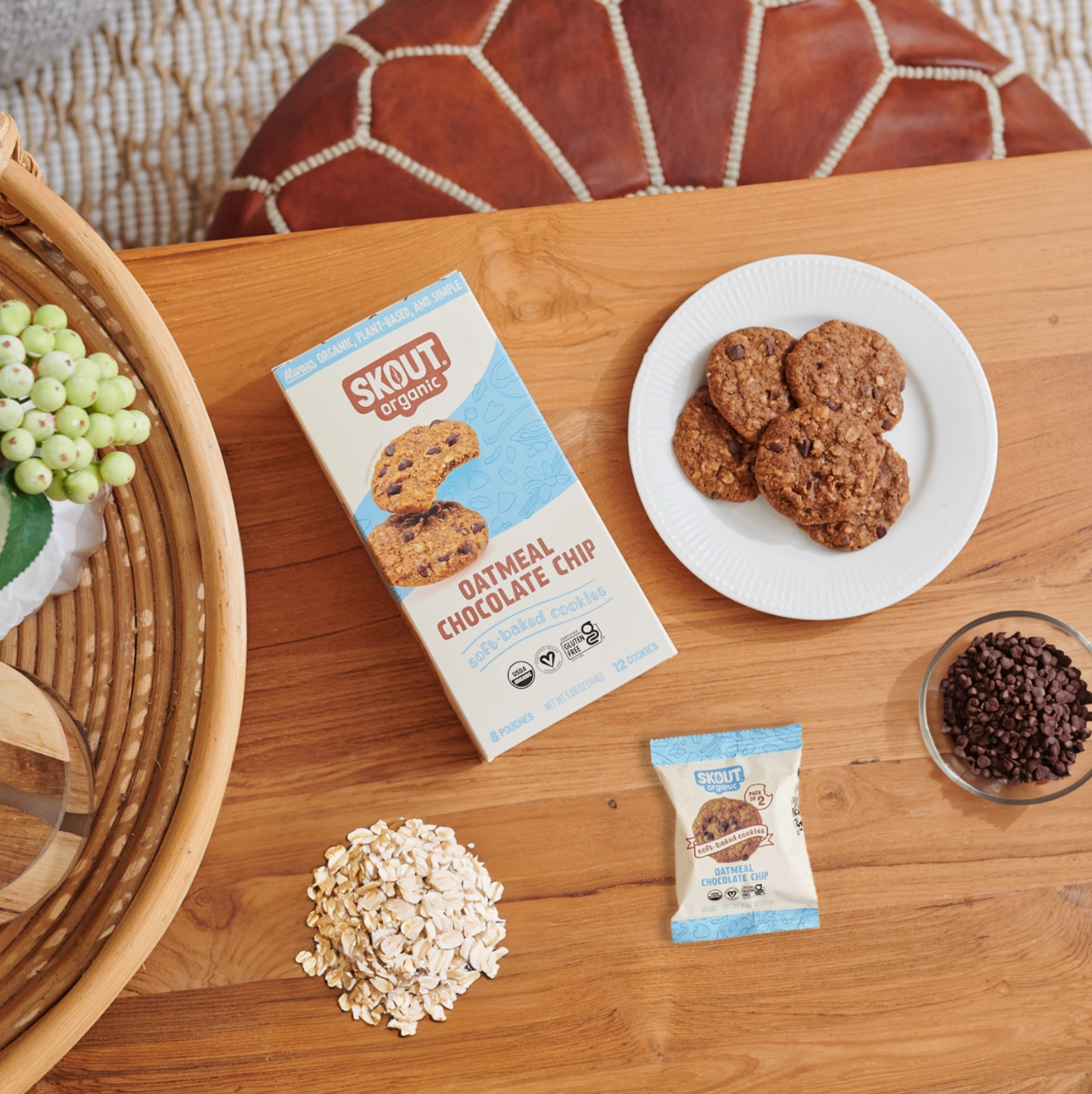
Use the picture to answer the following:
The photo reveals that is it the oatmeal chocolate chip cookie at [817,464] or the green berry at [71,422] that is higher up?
the green berry at [71,422]

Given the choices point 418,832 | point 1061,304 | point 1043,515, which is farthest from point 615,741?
point 1061,304

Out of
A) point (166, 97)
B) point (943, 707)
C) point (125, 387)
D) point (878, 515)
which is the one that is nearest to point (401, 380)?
point (125, 387)

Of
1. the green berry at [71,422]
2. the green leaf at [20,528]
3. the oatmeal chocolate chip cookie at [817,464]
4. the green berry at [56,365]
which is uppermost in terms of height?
the green berry at [56,365]

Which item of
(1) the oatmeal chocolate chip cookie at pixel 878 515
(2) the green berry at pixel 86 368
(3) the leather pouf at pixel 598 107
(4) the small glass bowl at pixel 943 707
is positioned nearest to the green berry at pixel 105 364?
(2) the green berry at pixel 86 368

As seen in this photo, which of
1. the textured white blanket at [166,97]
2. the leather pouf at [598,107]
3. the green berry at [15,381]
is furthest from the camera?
the textured white blanket at [166,97]

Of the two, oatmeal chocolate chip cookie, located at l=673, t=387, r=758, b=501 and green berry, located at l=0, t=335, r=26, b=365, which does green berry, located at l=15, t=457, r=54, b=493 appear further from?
oatmeal chocolate chip cookie, located at l=673, t=387, r=758, b=501


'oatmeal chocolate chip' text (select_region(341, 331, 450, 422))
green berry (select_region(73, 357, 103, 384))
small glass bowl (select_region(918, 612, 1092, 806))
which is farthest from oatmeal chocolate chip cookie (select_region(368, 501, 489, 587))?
small glass bowl (select_region(918, 612, 1092, 806))

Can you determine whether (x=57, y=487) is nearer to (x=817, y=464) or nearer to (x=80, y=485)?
(x=80, y=485)

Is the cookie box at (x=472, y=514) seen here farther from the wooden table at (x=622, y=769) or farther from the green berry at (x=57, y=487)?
the green berry at (x=57, y=487)
